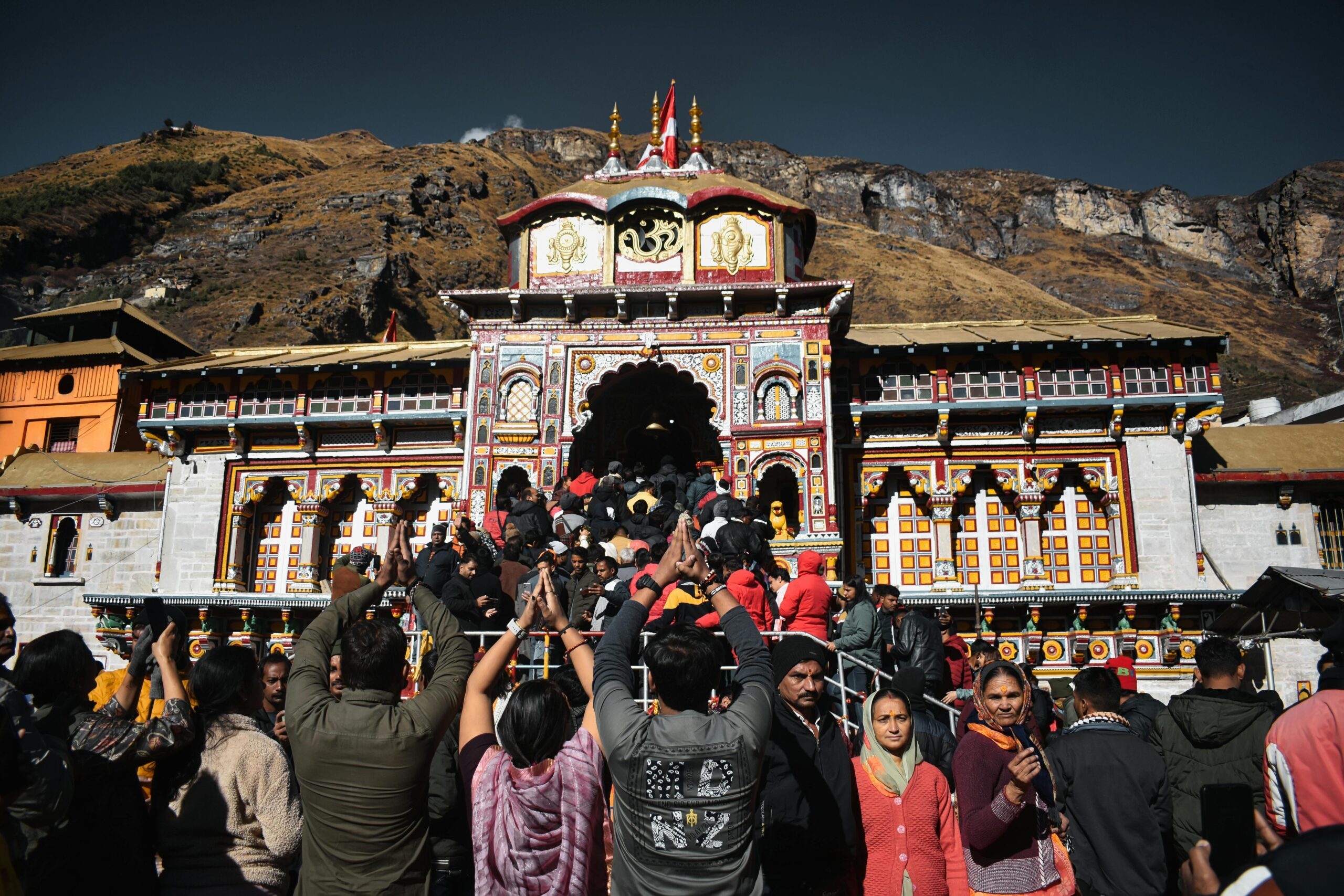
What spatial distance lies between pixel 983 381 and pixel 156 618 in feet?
62.6

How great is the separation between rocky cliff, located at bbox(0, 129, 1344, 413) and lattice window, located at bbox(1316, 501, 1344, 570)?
35935mm

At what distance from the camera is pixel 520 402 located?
67.9ft

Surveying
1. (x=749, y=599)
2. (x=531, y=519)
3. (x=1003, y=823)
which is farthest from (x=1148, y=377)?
(x=1003, y=823)

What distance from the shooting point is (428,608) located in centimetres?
524

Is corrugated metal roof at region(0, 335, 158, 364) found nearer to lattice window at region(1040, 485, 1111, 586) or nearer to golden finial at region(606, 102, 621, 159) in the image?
golden finial at region(606, 102, 621, 159)

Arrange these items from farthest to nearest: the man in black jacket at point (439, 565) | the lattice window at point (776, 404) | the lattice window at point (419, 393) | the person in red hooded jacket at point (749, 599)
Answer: the lattice window at point (419, 393)
the lattice window at point (776, 404)
the man in black jacket at point (439, 565)
the person in red hooded jacket at point (749, 599)

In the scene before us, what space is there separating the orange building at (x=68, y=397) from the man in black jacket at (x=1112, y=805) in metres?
32.4

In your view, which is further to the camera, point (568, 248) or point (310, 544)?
point (310, 544)

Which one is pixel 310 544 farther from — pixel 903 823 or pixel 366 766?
pixel 903 823

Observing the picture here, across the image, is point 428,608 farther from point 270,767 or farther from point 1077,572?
point 1077,572

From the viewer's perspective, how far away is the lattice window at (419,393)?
74.6 ft

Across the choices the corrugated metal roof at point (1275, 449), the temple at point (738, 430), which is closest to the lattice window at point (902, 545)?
the temple at point (738, 430)

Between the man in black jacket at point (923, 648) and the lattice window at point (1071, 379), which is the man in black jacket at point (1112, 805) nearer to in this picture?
the man in black jacket at point (923, 648)

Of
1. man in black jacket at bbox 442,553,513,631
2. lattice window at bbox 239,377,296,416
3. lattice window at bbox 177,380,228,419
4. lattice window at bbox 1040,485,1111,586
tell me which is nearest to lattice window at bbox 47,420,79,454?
lattice window at bbox 177,380,228,419
